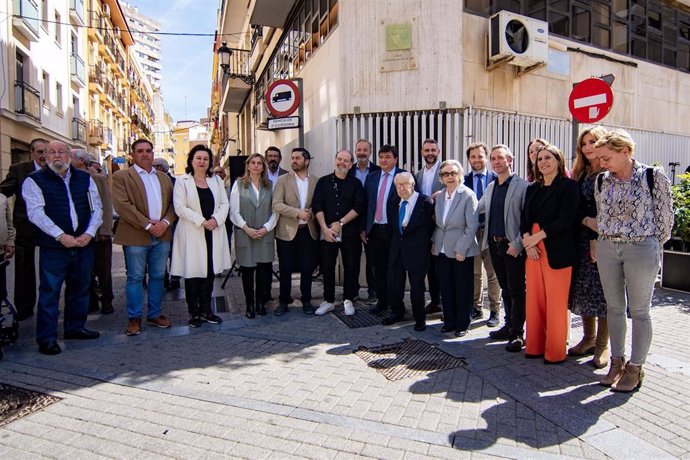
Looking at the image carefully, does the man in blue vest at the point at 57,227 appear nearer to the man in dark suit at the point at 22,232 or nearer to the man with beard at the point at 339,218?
the man in dark suit at the point at 22,232

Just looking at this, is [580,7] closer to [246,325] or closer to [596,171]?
[596,171]

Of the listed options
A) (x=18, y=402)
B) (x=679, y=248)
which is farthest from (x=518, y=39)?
A: (x=18, y=402)

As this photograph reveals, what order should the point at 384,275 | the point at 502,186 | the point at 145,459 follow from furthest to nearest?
1. the point at 384,275
2. the point at 502,186
3. the point at 145,459

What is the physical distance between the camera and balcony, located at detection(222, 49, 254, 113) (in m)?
18.8

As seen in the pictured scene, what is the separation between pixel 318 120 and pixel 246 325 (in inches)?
213

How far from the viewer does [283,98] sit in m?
7.92

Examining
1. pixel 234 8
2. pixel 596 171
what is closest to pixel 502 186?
pixel 596 171

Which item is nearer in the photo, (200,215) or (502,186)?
(502,186)

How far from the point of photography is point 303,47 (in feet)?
37.1

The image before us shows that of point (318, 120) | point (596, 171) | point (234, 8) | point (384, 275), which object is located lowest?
point (384, 275)

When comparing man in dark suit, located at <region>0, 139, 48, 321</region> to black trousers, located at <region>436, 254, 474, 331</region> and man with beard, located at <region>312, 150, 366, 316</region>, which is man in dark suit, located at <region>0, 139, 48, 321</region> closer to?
man with beard, located at <region>312, 150, 366, 316</region>

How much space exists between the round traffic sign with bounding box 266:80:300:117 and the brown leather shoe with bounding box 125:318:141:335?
13.4ft

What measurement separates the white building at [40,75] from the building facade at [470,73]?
440 inches

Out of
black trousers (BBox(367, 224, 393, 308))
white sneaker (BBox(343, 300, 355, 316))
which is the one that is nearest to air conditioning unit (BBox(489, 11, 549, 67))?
black trousers (BBox(367, 224, 393, 308))
